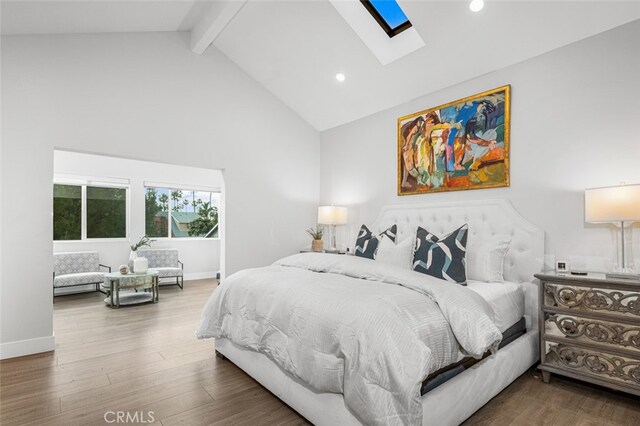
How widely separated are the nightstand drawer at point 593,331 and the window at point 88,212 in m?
6.66

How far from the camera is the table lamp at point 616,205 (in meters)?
2.19

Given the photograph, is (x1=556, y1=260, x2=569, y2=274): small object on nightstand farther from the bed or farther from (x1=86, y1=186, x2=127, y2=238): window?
(x1=86, y1=186, x2=127, y2=238): window

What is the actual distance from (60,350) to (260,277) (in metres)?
2.14

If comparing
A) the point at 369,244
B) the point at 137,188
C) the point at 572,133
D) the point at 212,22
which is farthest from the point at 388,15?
the point at 137,188

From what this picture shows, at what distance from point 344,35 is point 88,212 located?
540 centimetres

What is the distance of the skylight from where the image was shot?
3.29 meters

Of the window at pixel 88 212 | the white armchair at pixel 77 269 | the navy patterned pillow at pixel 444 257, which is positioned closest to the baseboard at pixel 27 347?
the white armchair at pixel 77 269

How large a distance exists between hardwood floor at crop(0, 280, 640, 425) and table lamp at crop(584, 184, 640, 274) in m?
1.03

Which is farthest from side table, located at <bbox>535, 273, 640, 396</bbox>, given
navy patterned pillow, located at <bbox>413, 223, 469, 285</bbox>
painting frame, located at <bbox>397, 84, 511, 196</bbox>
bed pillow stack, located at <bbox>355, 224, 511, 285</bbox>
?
painting frame, located at <bbox>397, 84, 511, 196</bbox>

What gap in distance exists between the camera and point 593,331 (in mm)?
2250

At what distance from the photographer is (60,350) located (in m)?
3.04

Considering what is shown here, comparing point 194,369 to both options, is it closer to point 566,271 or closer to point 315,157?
point 566,271

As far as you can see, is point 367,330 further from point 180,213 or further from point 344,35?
point 180,213

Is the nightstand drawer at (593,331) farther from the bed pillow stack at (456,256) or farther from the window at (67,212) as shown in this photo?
the window at (67,212)
